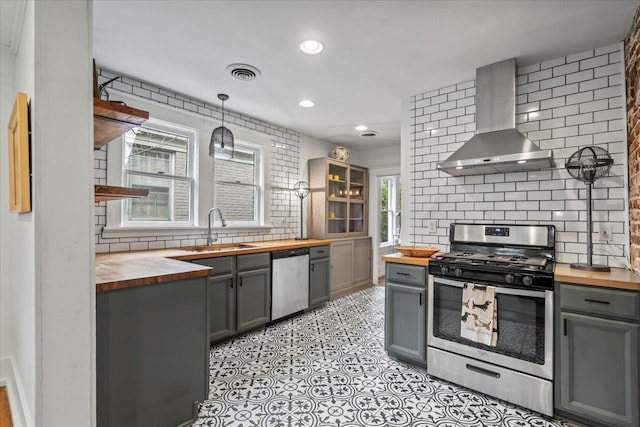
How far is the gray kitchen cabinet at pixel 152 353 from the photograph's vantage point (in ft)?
4.87

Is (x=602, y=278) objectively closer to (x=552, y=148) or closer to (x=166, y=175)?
(x=552, y=148)

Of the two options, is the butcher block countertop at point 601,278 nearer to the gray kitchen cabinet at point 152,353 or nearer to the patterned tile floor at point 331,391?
the patterned tile floor at point 331,391

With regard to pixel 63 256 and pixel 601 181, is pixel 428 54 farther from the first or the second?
pixel 63 256

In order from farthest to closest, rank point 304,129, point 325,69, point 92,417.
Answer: point 304,129, point 325,69, point 92,417

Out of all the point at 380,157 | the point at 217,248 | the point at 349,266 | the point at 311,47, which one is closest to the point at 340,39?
the point at 311,47

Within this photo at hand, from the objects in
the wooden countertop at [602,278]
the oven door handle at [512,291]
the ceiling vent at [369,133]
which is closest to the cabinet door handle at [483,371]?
the oven door handle at [512,291]

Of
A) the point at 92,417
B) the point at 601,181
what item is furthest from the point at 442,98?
the point at 92,417

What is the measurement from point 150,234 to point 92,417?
1.91m

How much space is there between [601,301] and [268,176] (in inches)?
137

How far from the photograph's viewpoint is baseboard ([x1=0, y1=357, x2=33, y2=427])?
1.65 meters

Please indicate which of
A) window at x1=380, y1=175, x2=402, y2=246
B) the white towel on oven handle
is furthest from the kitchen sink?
window at x1=380, y1=175, x2=402, y2=246

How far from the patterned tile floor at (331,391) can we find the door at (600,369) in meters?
0.22

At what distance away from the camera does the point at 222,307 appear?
295 centimetres

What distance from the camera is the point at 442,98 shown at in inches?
118
